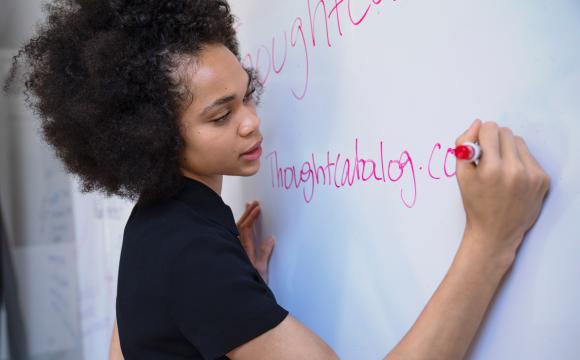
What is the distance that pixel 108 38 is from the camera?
1.99 feet

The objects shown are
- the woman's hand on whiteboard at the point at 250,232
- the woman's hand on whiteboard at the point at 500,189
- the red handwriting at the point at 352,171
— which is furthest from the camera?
the woman's hand on whiteboard at the point at 250,232

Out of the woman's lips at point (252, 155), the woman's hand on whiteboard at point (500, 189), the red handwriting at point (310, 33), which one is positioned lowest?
the woman's hand on whiteboard at point (500, 189)

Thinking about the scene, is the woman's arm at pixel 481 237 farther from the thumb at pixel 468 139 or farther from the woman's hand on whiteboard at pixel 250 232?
the woman's hand on whiteboard at pixel 250 232

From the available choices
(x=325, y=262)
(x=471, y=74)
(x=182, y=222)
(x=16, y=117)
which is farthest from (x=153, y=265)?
(x=16, y=117)

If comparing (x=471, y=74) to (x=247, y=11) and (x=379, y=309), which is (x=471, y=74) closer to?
(x=379, y=309)

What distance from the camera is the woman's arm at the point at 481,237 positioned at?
0.45 metres

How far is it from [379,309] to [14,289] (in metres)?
1.42

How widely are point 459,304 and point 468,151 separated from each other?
14cm

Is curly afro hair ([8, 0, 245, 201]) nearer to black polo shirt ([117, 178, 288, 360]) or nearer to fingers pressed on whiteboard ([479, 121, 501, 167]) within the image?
black polo shirt ([117, 178, 288, 360])

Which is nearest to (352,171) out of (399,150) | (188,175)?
(399,150)

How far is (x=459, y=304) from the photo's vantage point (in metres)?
0.48

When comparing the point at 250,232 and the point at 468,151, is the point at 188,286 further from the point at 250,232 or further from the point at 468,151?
the point at 250,232

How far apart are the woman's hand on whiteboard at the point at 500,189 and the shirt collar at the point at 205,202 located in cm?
29

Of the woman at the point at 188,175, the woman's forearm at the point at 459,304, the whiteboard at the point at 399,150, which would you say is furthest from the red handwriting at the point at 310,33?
the woman's forearm at the point at 459,304
